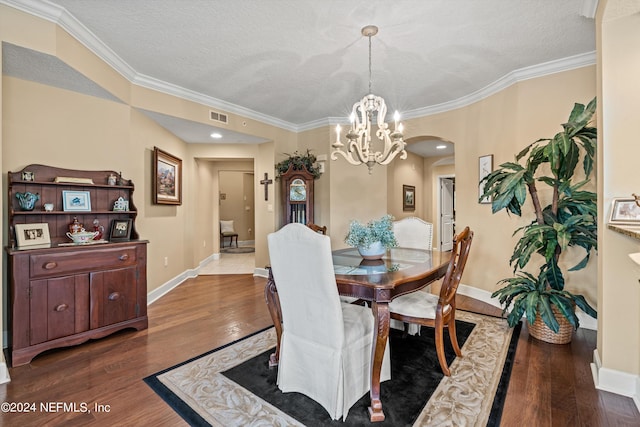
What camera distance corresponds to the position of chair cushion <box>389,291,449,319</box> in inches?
82.7

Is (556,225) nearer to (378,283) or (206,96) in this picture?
(378,283)

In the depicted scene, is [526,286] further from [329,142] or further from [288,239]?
[329,142]

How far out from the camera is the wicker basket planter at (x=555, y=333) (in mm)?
2531

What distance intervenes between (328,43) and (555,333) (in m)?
3.11

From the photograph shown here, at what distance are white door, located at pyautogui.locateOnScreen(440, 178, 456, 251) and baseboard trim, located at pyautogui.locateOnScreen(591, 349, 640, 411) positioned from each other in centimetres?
575

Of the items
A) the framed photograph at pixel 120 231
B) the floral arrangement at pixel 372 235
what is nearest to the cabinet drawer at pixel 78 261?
the framed photograph at pixel 120 231

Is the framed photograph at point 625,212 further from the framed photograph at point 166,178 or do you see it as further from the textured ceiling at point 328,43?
the framed photograph at point 166,178

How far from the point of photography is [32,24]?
84.8 inches

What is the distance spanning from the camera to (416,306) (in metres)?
2.16

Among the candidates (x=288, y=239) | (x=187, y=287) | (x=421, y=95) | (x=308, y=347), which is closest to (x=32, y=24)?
(x=288, y=239)

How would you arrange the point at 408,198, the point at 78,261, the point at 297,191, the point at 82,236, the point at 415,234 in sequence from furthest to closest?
the point at 408,198
the point at 297,191
the point at 415,234
the point at 82,236
the point at 78,261

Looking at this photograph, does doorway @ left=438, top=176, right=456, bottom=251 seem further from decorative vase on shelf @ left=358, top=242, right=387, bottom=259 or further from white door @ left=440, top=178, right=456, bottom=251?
decorative vase on shelf @ left=358, top=242, right=387, bottom=259

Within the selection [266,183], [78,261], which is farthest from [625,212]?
[266,183]

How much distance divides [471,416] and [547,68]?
10.8 feet
